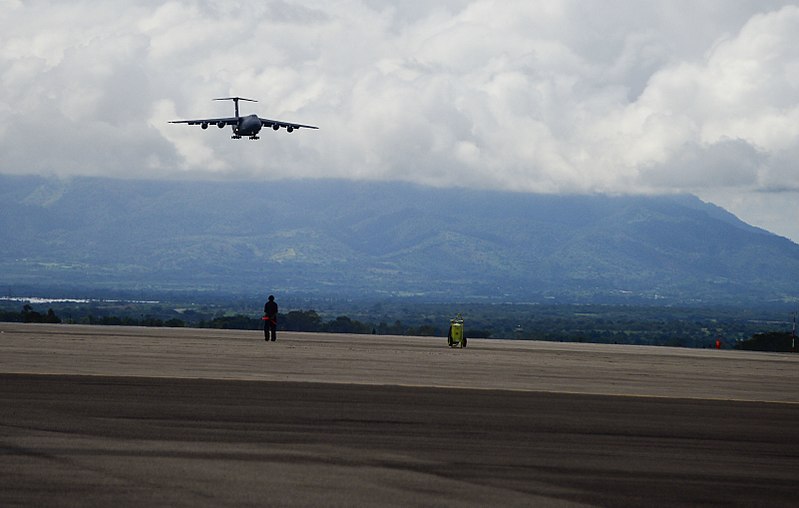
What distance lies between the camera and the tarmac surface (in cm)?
1711

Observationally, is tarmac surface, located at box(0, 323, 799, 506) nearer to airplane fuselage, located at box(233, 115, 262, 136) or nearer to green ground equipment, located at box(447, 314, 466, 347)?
green ground equipment, located at box(447, 314, 466, 347)

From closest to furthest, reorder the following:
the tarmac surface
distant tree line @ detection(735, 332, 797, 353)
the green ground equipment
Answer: the tarmac surface, the green ground equipment, distant tree line @ detection(735, 332, 797, 353)

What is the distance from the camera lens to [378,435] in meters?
22.7

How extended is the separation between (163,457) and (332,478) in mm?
2779

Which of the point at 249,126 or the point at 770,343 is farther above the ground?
the point at 249,126

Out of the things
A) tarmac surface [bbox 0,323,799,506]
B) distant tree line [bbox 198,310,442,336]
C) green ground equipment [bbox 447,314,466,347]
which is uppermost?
distant tree line [bbox 198,310,442,336]

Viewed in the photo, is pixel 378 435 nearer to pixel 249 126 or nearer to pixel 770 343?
pixel 249 126

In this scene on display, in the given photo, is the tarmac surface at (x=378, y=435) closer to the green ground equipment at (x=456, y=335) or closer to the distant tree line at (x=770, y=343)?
the green ground equipment at (x=456, y=335)

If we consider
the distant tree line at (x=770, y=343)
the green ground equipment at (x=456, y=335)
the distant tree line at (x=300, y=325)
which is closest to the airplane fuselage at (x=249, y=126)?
the distant tree line at (x=300, y=325)

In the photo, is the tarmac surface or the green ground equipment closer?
the tarmac surface

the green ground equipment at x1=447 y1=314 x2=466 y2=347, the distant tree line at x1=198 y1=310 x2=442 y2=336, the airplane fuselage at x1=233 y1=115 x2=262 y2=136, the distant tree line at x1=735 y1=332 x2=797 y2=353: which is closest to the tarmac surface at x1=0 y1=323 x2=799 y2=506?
the green ground equipment at x1=447 y1=314 x2=466 y2=347

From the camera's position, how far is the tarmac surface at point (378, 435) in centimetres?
1711

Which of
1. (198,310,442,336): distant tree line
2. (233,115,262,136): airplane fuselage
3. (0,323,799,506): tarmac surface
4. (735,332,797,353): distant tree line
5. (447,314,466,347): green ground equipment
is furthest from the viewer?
(198,310,442,336): distant tree line

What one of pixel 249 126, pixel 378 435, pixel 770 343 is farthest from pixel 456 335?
pixel 770 343
